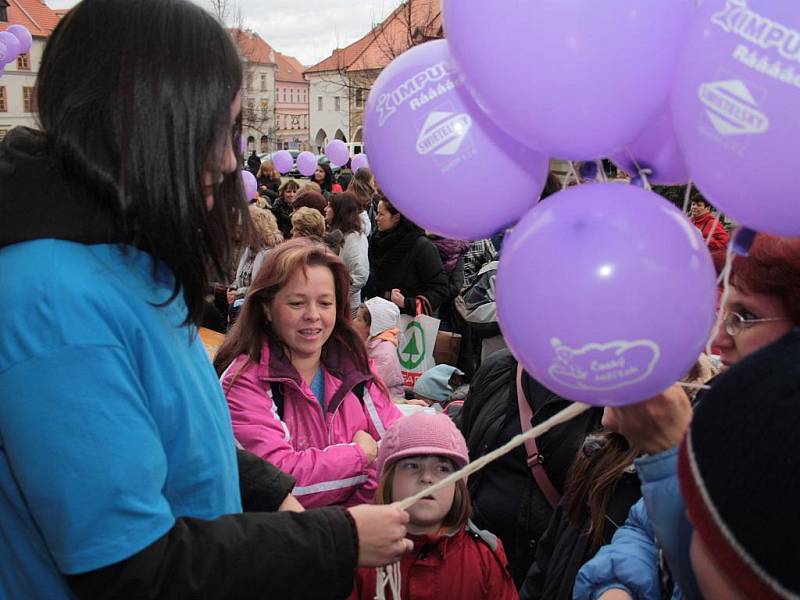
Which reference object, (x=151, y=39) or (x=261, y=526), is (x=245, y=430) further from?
(x=151, y=39)

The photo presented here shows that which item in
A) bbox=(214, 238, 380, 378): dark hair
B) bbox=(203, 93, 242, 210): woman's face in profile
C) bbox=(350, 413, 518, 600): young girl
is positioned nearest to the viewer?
bbox=(203, 93, 242, 210): woman's face in profile

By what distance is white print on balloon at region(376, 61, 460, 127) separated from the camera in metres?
1.43

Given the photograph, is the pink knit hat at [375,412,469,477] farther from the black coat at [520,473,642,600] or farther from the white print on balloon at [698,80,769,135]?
the white print on balloon at [698,80,769,135]

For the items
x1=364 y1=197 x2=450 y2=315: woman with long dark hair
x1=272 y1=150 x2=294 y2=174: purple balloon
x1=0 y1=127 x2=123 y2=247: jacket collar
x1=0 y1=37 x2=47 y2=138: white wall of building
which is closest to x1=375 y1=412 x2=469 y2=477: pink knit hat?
x1=0 y1=127 x2=123 y2=247: jacket collar

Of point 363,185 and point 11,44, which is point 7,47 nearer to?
point 11,44

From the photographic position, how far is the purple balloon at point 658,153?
4.41 ft

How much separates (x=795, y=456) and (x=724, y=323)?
0.91 m

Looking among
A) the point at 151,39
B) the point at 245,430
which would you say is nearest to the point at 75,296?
the point at 151,39

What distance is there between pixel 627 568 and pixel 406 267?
3.75 meters

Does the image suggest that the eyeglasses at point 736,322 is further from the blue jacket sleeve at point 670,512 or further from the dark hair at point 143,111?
the dark hair at point 143,111

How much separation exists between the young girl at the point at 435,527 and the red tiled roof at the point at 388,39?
56.7 inches

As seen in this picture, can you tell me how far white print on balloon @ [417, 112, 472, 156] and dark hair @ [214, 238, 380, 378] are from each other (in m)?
1.29

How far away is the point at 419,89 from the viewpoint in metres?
1.44

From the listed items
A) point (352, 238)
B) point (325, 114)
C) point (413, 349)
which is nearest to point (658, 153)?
point (413, 349)
